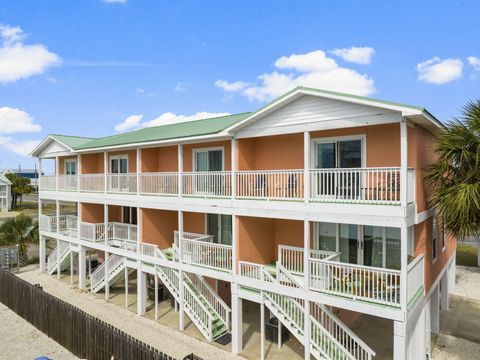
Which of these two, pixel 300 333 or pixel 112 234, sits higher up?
pixel 112 234

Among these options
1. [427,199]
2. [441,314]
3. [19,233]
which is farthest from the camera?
[19,233]

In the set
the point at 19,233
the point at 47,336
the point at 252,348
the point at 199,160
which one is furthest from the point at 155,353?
the point at 19,233

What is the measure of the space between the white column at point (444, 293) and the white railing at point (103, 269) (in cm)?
1674

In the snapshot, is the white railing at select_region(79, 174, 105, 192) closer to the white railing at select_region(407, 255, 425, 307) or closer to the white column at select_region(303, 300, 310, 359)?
the white column at select_region(303, 300, 310, 359)

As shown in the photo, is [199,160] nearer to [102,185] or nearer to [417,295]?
[102,185]

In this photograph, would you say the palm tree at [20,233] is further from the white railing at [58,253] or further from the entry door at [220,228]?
the entry door at [220,228]

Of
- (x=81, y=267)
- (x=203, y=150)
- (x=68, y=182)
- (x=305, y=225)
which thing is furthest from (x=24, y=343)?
(x=305, y=225)

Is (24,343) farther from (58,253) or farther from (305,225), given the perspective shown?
(305,225)

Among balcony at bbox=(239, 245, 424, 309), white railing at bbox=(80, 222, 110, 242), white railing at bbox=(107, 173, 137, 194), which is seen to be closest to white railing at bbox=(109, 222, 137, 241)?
white railing at bbox=(80, 222, 110, 242)

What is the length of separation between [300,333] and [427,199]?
682 cm

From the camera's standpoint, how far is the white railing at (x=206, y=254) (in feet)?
45.8

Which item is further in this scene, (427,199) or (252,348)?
(252,348)

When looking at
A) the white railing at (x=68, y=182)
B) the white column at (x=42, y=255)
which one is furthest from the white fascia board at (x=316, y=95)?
the white column at (x=42, y=255)

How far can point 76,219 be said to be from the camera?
22172 millimetres
